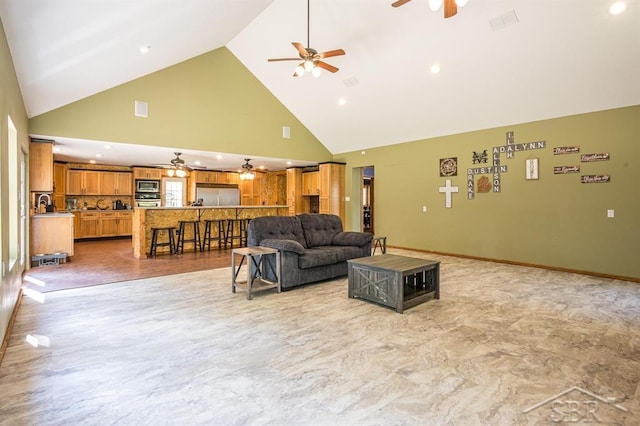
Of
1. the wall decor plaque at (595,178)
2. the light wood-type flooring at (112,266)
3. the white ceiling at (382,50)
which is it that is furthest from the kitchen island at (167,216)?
the wall decor plaque at (595,178)

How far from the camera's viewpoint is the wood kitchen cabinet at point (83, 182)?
32.4 feet

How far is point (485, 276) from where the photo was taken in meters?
5.43

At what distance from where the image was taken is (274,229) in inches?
198

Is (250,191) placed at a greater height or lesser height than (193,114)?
lesser

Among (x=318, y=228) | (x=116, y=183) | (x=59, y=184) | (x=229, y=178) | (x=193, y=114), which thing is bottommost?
(x=318, y=228)

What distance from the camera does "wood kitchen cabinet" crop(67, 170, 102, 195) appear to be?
9891 millimetres

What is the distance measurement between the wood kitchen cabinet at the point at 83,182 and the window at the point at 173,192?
188cm

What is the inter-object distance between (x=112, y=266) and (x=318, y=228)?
388 centimetres

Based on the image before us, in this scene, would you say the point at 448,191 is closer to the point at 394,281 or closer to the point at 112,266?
the point at 394,281

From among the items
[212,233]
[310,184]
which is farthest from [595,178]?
[212,233]

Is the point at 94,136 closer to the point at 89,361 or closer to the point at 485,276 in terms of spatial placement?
the point at 89,361

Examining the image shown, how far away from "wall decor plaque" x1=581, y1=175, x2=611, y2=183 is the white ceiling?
109cm

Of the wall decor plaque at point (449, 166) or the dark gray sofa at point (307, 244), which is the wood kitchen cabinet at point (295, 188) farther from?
the dark gray sofa at point (307, 244)

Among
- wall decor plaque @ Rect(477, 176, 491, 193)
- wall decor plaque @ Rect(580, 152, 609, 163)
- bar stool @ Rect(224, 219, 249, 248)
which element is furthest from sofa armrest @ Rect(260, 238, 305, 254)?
wall decor plaque @ Rect(580, 152, 609, 163)
